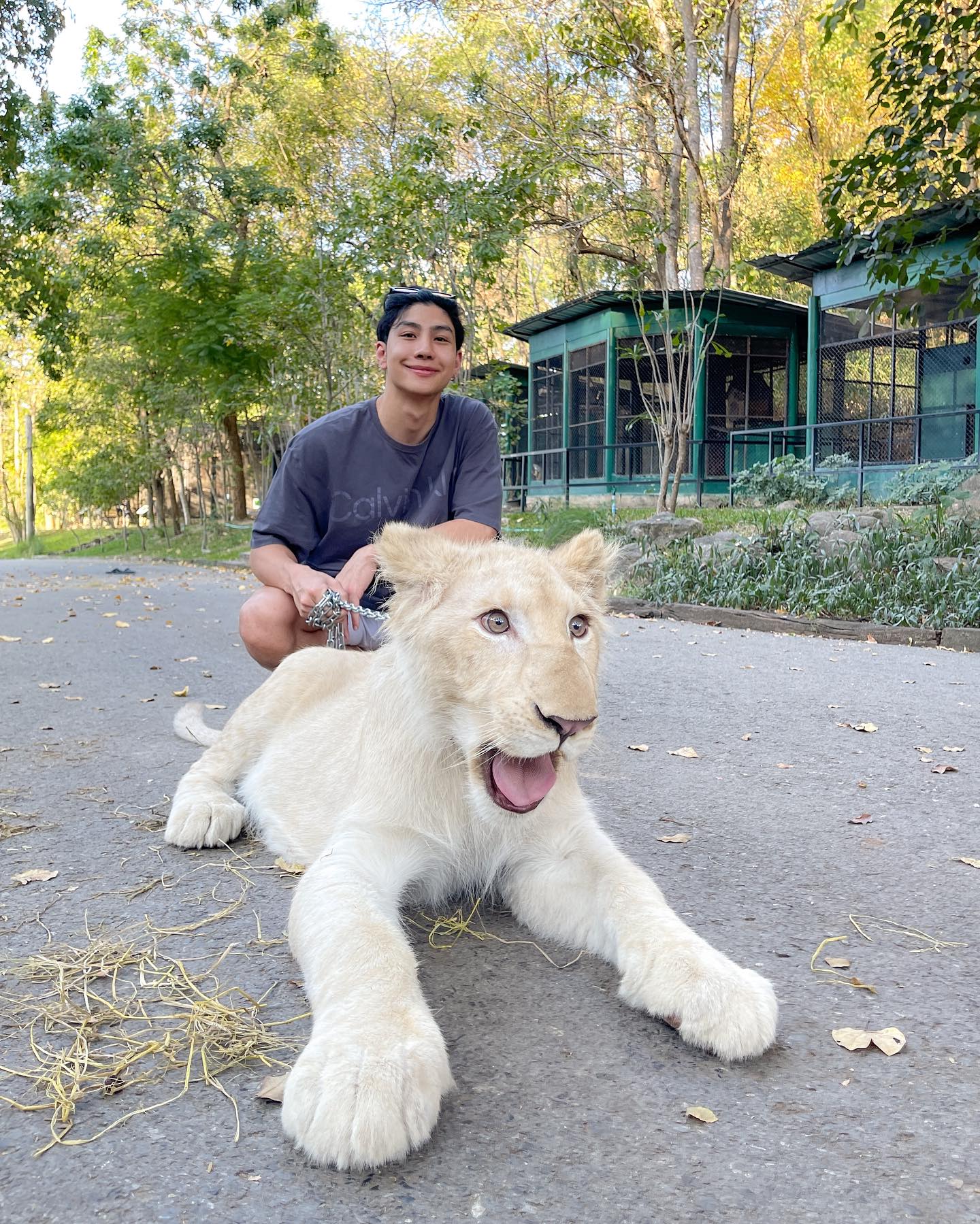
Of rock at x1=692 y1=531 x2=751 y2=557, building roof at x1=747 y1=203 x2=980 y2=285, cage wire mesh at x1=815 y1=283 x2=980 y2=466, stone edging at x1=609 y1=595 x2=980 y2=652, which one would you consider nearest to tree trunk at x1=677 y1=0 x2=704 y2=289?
building roof at x1=747 y1=203 x2=980 y2=285

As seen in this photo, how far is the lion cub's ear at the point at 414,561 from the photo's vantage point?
2574 millimetres

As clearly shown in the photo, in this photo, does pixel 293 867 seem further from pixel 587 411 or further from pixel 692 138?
pixel 587 411

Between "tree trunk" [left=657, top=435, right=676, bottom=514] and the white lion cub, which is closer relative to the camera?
the white lion cub

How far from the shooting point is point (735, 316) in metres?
22.8

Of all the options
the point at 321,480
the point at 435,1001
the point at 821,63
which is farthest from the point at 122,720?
the point at 821,63

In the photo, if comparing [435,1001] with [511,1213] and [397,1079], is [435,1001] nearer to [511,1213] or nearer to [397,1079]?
[397,1079]

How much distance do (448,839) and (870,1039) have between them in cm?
105

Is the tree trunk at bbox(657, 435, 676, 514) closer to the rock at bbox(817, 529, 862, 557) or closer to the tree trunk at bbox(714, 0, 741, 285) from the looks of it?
the rock at bbox(817, 529, 862, 557)

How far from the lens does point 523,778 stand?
2.30 meters

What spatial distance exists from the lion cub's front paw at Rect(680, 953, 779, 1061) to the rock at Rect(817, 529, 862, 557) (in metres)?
9.67

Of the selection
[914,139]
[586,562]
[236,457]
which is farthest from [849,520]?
[236,457]

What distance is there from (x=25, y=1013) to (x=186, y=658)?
243 inches

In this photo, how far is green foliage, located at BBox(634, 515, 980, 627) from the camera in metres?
9.86

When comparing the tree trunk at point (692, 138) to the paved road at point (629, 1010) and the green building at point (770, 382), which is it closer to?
the green building at point (770, 382)
